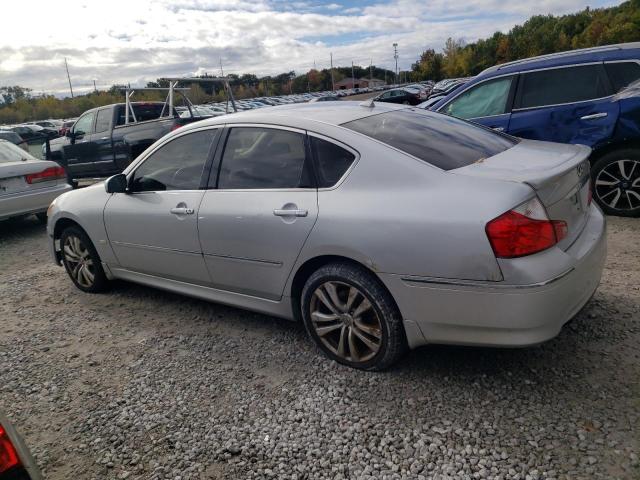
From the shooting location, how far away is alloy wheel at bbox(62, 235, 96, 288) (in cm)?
468

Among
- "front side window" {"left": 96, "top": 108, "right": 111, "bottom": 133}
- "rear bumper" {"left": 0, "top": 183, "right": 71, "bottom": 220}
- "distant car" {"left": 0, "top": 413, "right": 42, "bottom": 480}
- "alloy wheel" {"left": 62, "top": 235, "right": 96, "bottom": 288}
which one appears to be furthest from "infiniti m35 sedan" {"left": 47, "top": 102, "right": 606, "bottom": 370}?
"front side window" {"left": 96, "top": 108, "right": 111, "bottom": 133}

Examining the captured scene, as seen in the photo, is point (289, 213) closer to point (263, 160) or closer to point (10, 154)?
point (263, 160)

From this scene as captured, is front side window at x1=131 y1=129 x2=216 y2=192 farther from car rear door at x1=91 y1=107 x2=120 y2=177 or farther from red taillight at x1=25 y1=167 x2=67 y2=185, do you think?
car rear door at x1=91 y1=107 x2=120 y2=177

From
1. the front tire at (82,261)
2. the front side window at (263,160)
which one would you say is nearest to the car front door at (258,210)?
the front side window at (263,160)

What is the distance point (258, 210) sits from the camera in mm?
3186

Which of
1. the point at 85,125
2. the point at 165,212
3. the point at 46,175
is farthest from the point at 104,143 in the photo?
the point at 165,212

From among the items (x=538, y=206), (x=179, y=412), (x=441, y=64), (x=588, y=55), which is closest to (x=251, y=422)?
(x=179, y=412)

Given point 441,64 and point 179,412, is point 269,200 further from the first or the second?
point 441,64

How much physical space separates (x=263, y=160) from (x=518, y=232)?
1705 mm

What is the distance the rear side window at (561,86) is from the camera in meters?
5.39

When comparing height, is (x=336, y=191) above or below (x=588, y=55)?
below

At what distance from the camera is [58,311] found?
4.50m

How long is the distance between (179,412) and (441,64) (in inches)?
3297

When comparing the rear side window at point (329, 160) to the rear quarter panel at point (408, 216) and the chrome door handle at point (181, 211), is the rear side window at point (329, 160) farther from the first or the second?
the chrome door handle at point (181, 211)
